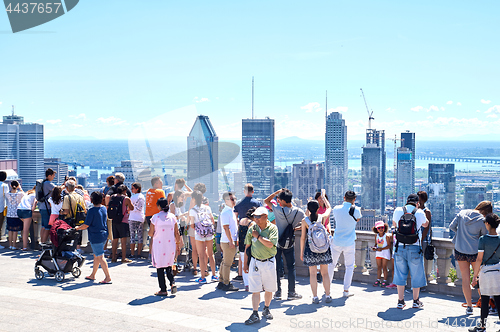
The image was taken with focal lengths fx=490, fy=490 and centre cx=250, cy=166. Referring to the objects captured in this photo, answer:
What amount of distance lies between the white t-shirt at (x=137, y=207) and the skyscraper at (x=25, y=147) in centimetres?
17444

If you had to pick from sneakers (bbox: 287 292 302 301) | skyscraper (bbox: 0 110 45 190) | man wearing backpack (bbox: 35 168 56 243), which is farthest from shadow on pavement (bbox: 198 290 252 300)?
skyscraper (bbox: 0 110 45 190)

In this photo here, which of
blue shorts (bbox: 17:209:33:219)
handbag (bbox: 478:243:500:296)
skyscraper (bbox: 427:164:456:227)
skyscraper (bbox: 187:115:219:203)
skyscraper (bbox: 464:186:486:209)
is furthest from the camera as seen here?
skyscraper (bbox: 427:164:456:227)

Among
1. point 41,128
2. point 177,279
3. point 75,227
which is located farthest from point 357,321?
point 41,128

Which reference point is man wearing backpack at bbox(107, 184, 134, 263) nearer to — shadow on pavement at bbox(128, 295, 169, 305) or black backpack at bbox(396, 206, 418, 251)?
shadow on pavement at bbox(128, 295, 169, 305)

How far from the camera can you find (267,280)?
6910 millimetres

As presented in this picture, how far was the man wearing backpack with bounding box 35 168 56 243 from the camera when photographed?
11508mm

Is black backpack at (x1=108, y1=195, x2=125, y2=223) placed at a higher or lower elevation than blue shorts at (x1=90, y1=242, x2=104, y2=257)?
higher

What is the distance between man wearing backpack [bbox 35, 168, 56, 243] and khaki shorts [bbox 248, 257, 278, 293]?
6.55 m

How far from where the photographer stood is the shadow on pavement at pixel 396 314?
7105 mm

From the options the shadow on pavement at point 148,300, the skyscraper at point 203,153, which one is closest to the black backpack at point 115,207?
the skyscraper at point 203,153

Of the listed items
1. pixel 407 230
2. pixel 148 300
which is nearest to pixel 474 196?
pixel 407 230

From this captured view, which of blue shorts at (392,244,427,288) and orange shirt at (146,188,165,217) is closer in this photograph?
blue shorts at (392,244,427,288)

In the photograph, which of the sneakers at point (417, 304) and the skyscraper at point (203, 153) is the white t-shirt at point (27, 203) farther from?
the sneakers at point (417, 304)

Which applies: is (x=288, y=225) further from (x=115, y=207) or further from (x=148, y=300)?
(x=115, y=207)
